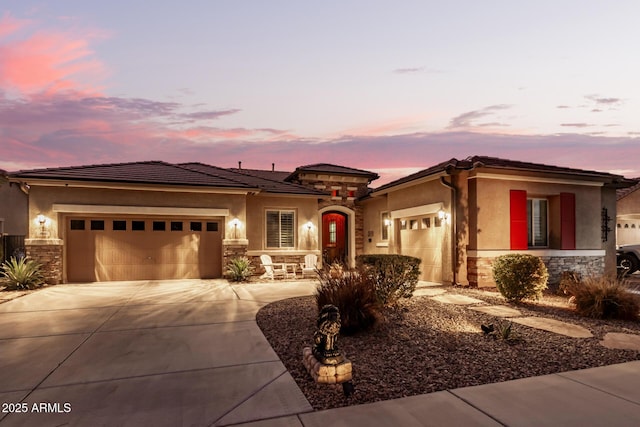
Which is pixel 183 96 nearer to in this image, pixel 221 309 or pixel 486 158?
pixel 221 309

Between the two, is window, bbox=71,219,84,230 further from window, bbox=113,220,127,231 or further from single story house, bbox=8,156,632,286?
window, bbox=113,220,127,231

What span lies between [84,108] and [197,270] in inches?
312

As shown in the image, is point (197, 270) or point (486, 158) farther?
point (197, 270)

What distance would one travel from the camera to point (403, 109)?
14.6m

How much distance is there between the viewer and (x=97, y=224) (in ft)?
40.3

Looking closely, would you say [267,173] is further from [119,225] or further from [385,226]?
[119,225]

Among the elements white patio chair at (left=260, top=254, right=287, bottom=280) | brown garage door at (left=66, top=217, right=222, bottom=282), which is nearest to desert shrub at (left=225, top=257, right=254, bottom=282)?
white patio chair at (left=260, top=254, right=287, bottom=280)

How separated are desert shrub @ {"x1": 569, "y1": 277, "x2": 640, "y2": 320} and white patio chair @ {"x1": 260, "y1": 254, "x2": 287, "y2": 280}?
914cm

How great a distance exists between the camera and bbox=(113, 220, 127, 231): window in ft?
40.8

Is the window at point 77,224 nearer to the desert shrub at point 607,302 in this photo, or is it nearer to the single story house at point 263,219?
the single story house at point 263,219

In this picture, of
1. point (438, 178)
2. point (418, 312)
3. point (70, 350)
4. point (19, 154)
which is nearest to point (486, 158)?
point (438, 178)

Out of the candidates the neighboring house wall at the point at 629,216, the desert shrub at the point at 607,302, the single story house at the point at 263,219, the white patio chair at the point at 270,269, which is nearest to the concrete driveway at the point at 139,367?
the single story house at the point at 263,219

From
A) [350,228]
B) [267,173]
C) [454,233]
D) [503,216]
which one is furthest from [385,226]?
[267,173]

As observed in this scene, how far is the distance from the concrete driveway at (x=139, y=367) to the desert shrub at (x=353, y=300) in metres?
1.26
